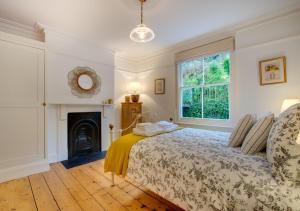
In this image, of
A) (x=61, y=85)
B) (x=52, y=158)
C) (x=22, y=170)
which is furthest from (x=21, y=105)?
(x=52, y=158)

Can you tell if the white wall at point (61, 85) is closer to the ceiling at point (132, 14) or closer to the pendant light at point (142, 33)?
the ceiling at point (132, 14)

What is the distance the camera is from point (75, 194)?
1.97 m

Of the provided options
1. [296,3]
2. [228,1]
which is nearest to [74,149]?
[228,1]

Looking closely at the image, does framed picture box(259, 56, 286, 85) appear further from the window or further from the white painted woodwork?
the white painted woodwork

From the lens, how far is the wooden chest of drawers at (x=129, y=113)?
407cm

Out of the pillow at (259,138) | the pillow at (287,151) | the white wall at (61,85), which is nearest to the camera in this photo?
the pillow at (287,151)

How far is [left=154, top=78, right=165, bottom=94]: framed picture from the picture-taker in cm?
407

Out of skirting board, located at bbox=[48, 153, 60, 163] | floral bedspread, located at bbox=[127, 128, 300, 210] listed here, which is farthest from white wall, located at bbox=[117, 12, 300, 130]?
skirting board, located at bbox=[48, 153, 60, 163]

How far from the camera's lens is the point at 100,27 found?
286 cm

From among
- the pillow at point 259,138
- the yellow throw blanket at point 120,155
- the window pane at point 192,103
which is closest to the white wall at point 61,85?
the yellow throw blanket at point 120,155

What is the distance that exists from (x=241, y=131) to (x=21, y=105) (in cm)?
321

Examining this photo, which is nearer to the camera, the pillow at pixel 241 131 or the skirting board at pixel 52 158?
the pillow at pixel 241 131

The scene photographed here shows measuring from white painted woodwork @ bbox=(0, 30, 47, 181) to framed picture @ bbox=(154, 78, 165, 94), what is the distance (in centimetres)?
257

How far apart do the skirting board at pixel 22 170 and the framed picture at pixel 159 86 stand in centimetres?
289
